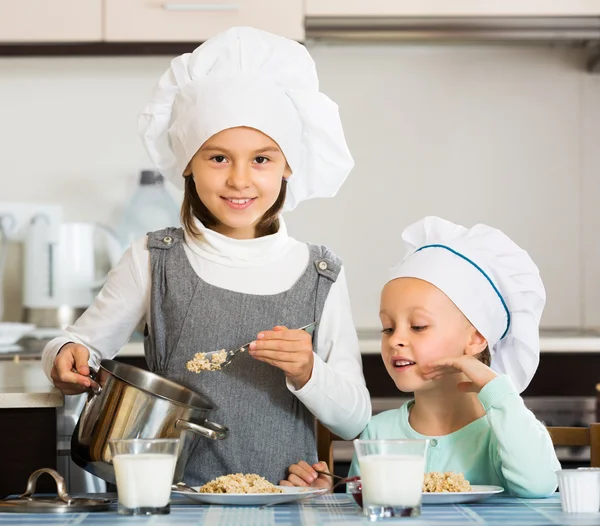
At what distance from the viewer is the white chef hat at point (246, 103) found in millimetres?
1334

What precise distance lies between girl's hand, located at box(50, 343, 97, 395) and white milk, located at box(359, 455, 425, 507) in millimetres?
436

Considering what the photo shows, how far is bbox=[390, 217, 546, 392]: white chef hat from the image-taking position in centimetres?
130

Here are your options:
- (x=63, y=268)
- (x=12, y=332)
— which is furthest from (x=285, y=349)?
(x=63, y=268)

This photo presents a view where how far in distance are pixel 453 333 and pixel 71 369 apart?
51 centimetres

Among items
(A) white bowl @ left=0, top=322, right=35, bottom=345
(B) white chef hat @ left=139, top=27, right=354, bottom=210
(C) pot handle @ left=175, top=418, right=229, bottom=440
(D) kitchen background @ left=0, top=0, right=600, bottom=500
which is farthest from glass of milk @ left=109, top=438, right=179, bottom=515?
(D) kitchen background @ left=0, top=0, right=600, bottom=500

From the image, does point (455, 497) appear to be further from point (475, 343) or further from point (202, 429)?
point (475, 343)

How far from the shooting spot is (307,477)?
122 centimetres

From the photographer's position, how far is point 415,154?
8.59 ft

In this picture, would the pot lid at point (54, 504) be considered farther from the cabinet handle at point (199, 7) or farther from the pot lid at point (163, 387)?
the cabinet handle at point (199, 7)

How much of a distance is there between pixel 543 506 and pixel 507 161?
1750 mm

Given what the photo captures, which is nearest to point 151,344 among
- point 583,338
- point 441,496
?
point 441,496

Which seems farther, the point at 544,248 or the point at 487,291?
the point at 544,248

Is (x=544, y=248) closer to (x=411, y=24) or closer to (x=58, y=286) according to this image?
(x=411, y=24)

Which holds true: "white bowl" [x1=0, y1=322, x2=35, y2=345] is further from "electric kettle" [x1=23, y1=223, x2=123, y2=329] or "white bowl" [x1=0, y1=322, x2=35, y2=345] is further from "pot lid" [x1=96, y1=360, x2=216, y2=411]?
"pot lid" [x1=96, y1=360, x2=216, y2=411]
